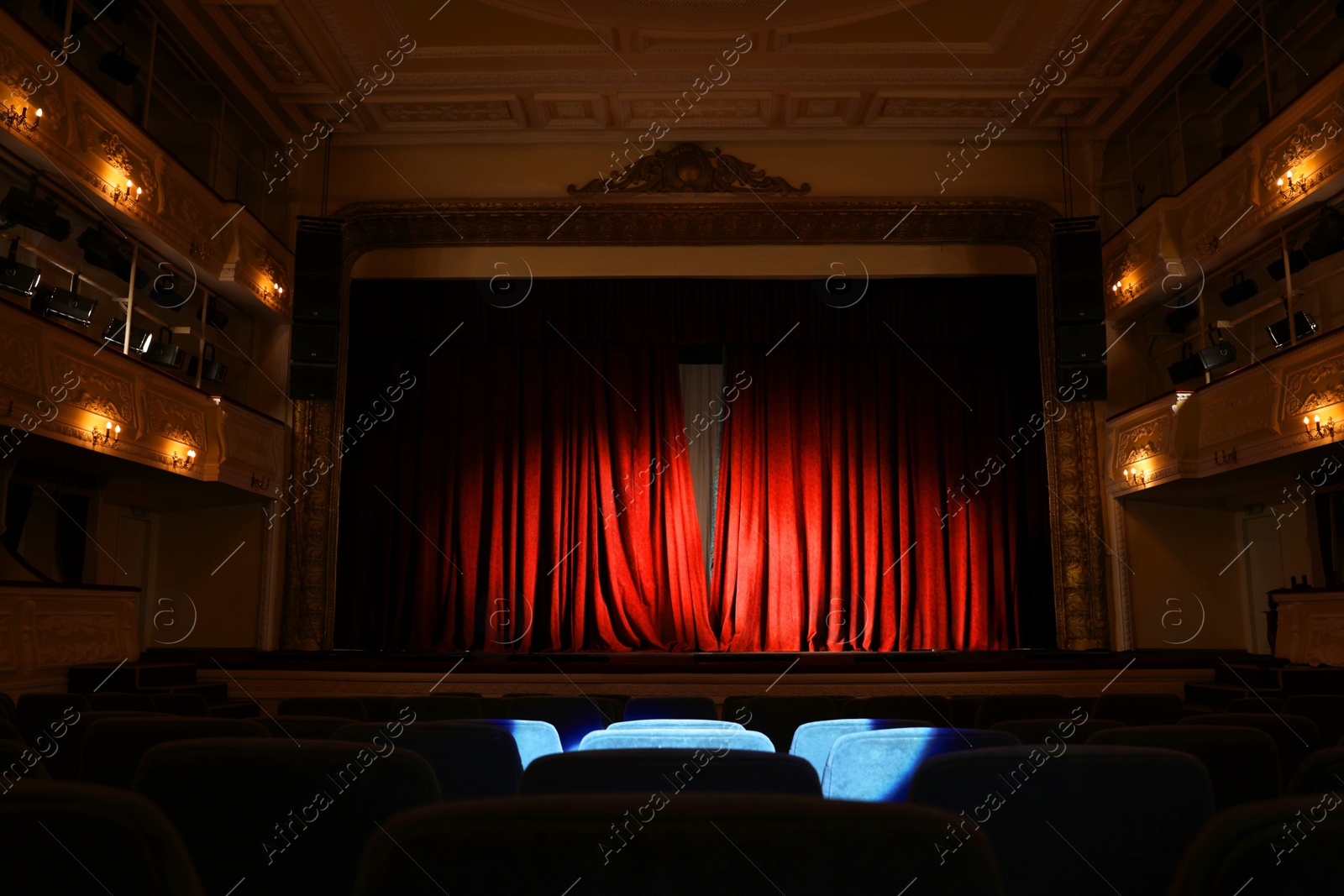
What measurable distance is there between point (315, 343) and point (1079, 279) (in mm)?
7459

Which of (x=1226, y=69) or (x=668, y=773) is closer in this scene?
(x=668, y=773)

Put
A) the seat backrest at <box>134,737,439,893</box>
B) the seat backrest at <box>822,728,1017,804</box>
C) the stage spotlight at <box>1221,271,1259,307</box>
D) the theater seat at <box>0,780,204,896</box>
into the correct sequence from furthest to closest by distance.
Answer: the stage spotlight at <box>1221,271,1259,307</box> < the seat backrest at <box>822,728,1017,804</box> < the seat backrest at <box>134,737,439,893</box> < the theater seat at <box>0,780,204,896</box>

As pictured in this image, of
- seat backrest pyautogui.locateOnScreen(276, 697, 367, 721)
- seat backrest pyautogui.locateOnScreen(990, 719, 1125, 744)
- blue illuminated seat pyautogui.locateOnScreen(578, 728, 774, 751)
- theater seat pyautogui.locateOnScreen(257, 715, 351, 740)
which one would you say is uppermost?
theater seat pyautogui.locateOnScreen(257, 715, 351, 740)

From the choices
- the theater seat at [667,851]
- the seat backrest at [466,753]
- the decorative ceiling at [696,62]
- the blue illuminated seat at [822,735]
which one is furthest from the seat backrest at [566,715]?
the decorative ceiling at [696,62]

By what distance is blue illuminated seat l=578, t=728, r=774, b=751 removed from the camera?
2.10 meters

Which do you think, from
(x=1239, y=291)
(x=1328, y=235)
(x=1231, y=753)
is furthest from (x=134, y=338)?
(x=1239, y=291)

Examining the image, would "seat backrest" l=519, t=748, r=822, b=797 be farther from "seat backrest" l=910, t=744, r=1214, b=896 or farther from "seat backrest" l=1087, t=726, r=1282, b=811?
"seat backrest" l=1087, t=726, r=1282, b=811

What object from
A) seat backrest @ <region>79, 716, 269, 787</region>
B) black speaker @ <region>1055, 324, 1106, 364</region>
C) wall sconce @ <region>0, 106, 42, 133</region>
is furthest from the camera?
black speaker @ <region>1055, 324, 1106, 364</region>

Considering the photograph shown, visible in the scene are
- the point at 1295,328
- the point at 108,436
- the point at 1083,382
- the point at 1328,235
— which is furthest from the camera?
the point at 1083,382

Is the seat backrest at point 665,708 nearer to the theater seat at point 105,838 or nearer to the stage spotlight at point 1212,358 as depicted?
the theater seat at point 105,838

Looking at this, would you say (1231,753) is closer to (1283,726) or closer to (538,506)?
(1283,726)

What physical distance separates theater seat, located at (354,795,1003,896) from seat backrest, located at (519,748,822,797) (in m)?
0.53

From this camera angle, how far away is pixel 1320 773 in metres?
1.58

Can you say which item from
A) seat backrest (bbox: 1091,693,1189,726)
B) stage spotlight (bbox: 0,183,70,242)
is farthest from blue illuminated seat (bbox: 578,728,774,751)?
stage spotlight (bbox: 0,183,70,242)
